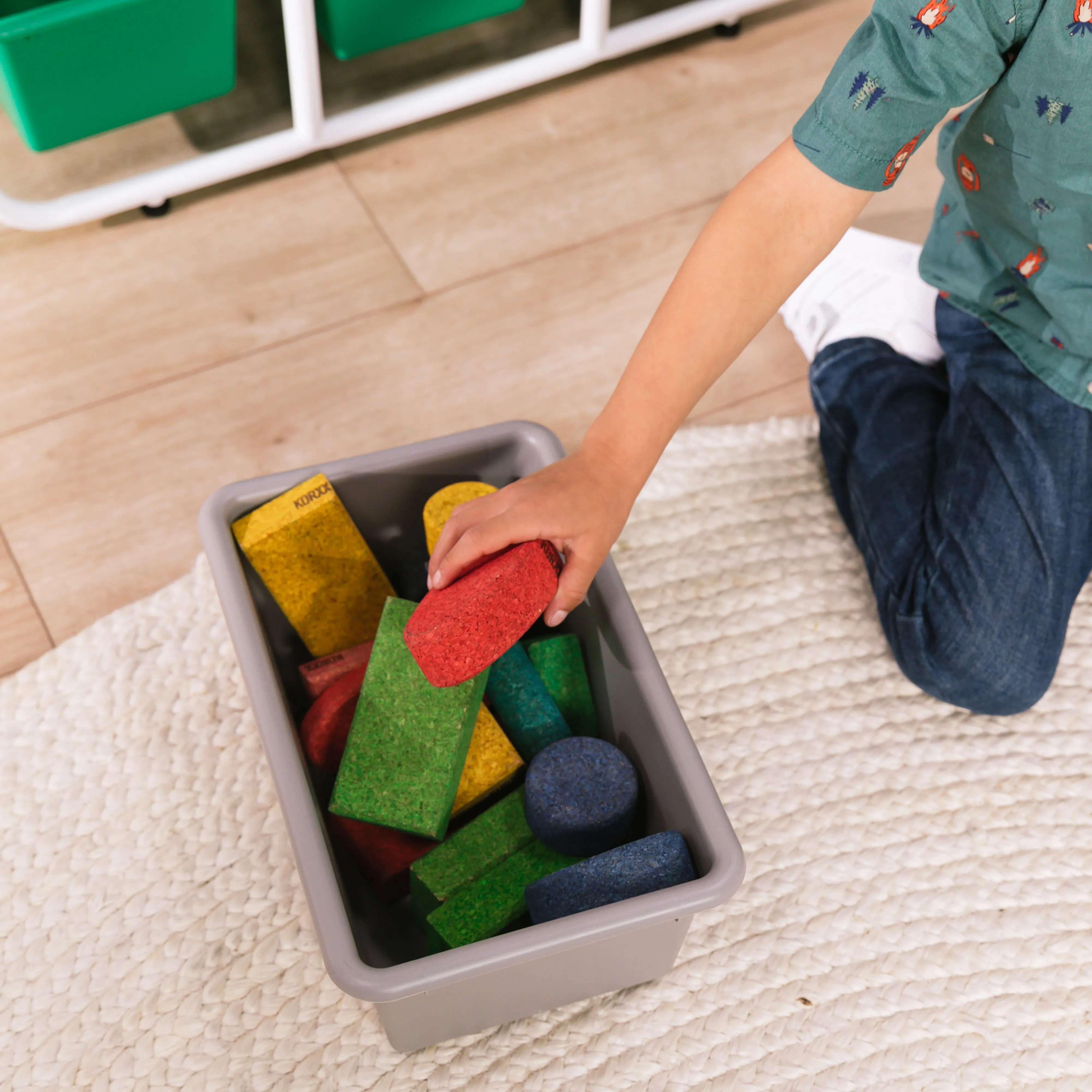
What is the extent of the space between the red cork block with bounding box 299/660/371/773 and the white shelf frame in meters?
0.67

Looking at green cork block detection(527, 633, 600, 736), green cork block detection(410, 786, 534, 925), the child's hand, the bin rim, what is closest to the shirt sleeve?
the child's hand

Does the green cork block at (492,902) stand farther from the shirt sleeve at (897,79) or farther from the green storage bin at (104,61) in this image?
the green storage bin at (104,61)

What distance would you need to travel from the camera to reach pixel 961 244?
915mm

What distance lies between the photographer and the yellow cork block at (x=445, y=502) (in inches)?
29.1

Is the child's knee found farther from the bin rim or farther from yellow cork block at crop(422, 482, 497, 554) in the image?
the bin rim

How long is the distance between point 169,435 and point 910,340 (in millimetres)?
679

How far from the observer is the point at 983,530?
0.89 m

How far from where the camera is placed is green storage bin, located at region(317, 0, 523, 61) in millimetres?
1146

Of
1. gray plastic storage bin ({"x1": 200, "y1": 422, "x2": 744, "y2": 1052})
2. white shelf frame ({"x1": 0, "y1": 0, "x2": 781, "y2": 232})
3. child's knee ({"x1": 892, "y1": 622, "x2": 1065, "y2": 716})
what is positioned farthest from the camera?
white shelf frame ({"x1": 0, "y1": 0, "x2": 781, "y2": 232})

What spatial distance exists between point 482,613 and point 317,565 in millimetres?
176

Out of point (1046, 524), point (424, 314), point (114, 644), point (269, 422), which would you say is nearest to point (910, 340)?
point (1046, 524)

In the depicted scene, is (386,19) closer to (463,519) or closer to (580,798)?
(463,519)

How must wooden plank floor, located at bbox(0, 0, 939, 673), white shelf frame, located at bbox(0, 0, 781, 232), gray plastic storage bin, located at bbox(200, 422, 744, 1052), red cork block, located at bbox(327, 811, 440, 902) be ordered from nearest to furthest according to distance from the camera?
gray plastic storage bin, located at bbox(200, 422, 744, 1052) < red cork block, located at bbox(327, 811, 440, 902) < wooden plank floor, located at bbox(0, 0, 939, 673) < white shelf frame, located at bbox(0, 0, 781, 232)

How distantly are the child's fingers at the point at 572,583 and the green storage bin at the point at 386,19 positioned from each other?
76 centimetres
